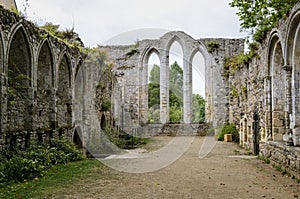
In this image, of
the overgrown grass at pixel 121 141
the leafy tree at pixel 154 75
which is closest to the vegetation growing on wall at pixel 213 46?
the overgrown grass at pixel 121 141

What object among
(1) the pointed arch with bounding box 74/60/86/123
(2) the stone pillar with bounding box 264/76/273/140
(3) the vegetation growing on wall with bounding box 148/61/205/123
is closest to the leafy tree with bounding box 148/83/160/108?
(3) the vegetation growing on wall with bounding box 148/61/205/123

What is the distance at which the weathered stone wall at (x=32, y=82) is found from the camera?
294 inches

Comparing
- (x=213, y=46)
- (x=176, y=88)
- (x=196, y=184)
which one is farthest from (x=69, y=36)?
(x=176, y=88)

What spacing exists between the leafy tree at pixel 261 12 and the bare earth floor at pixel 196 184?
3415mm

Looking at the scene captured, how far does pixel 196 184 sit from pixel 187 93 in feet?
45.4

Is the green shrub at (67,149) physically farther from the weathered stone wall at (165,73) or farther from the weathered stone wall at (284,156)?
the weathered stone wall at (165,73)

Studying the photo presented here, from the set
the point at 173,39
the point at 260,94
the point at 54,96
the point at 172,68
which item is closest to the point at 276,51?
the point at 260,94

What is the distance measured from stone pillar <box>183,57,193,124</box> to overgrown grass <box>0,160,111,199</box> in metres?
11.6

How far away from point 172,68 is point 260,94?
82.3ft

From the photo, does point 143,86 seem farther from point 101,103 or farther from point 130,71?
point 101,103

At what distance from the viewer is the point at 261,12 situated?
8.18 metres

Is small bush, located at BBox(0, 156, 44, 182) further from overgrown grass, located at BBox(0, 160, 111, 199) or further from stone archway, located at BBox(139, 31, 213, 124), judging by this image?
stone archway, located at BBox(139, 31, 213, 124)

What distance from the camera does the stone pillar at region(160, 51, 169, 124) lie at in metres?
20.1

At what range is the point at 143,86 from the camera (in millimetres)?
20734
